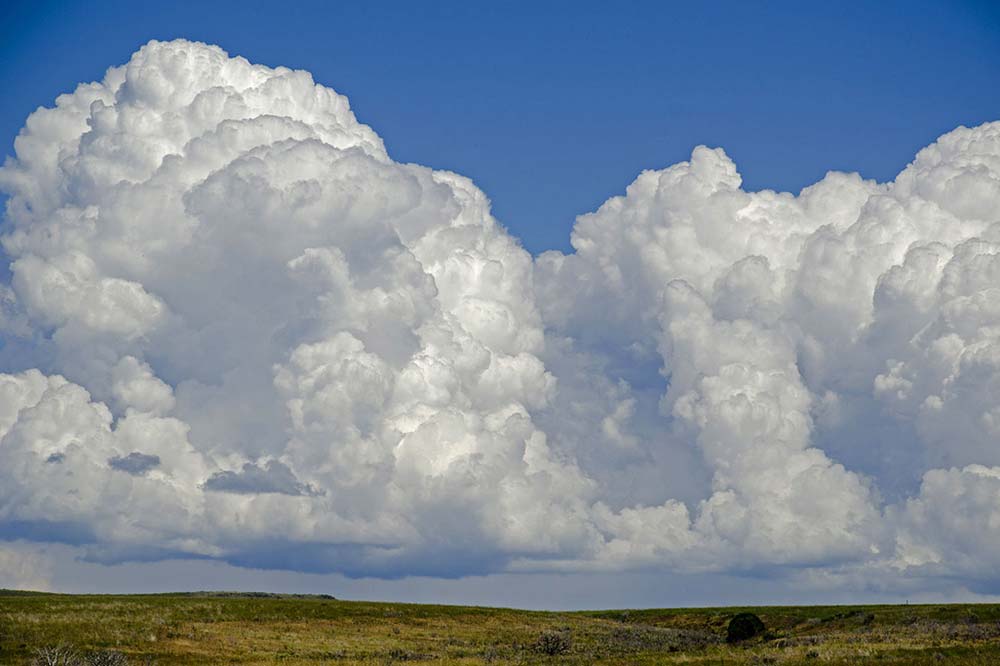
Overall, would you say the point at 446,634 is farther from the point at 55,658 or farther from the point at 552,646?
the point at 55,658

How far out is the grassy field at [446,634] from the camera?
64938 mm

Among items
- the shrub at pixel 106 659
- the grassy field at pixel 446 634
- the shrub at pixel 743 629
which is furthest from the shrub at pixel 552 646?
the shrub at pixel 106 659

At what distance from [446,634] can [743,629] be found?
22771 millimetres

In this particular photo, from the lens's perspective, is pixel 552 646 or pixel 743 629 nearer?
pixel 552 646

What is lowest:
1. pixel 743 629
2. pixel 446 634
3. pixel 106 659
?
pixel 106 659

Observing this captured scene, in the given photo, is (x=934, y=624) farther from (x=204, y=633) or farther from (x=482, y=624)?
(x=204, y=633)

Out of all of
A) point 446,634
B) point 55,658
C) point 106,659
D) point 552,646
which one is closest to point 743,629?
point 552,646

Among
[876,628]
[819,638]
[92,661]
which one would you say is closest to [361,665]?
[92,661]

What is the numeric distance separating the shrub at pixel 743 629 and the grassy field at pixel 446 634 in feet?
3.28

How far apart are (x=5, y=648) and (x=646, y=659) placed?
37996 millimetres

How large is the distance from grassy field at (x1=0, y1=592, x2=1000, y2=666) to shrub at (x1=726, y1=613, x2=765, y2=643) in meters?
1.00

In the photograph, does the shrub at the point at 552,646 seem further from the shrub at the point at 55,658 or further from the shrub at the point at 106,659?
the shrub at the point at 55,658

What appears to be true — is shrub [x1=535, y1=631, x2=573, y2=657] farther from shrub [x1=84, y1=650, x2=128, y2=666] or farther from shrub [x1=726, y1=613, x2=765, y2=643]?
shrub [x1=84, y1=650, x2=128, y2=666]

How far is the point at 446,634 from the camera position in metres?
87.8
